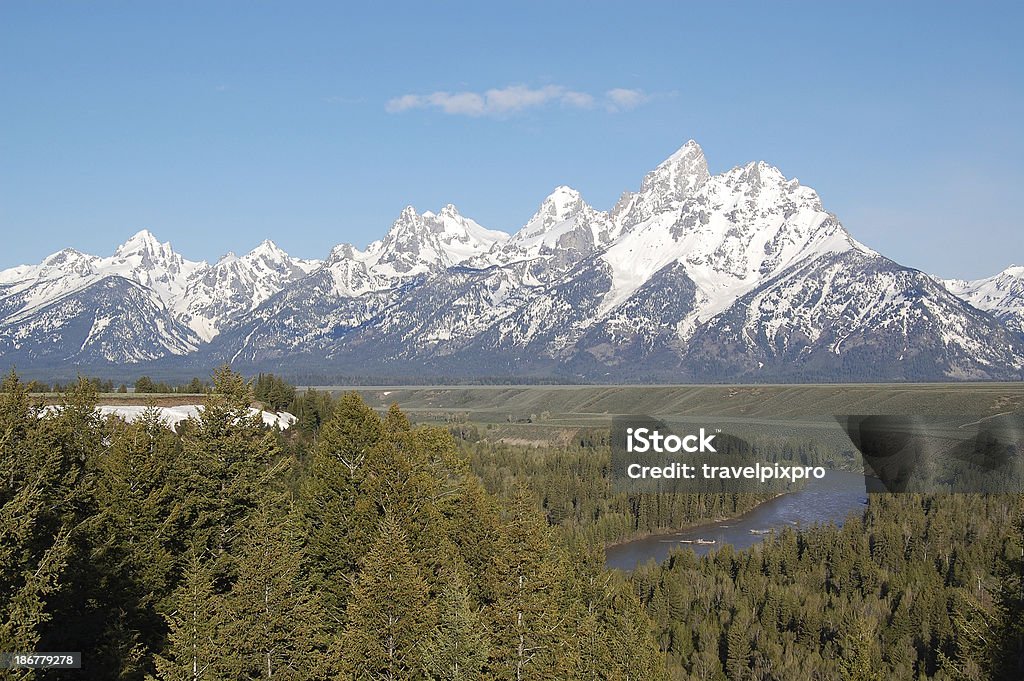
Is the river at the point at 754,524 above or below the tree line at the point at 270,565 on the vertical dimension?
below

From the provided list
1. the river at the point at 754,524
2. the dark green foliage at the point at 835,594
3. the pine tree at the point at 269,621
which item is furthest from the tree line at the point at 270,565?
the river at the point at 754,524

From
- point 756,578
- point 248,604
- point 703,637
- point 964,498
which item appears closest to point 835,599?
point 756,578

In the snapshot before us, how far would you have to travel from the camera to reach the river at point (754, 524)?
14312cm

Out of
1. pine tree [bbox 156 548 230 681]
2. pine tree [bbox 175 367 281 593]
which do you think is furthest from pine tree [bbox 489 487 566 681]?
pine tree [bbox 175 367 281 593]

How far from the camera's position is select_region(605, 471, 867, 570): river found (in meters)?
143

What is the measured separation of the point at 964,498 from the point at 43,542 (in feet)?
519

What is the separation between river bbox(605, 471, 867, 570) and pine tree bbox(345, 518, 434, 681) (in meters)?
105

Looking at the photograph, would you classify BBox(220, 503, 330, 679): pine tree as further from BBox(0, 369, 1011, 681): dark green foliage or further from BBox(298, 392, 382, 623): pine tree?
BBox(298, 392, 382, 623): pine tree

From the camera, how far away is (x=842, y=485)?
199 metres

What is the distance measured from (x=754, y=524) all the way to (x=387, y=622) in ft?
476

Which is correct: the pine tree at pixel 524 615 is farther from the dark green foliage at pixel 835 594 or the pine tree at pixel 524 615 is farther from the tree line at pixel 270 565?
the dark green foliage at pixel 835 594

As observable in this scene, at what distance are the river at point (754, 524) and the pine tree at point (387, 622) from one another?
105m

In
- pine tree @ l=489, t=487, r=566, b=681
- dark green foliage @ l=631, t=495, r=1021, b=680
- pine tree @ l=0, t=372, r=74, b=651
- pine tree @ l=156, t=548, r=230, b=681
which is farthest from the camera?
dark green foliage @ l=631, t=495, r=1021, b=680

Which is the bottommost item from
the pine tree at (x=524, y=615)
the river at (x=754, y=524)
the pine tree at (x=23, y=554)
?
the river at (x=754, y=524)
